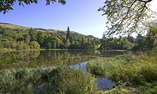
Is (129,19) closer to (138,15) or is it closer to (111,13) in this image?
(138,15)

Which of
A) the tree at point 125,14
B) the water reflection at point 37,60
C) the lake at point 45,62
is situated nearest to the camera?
the tree at point 125,14

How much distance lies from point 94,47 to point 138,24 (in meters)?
78.8

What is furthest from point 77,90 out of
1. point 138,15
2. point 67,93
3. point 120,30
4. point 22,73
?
point 22,73

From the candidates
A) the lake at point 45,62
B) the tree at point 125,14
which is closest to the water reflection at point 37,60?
the lake at point 45,62

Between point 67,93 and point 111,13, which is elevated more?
point 111,13

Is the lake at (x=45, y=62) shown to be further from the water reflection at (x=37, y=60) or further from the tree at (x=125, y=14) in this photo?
the tree at (x=125, y=14)

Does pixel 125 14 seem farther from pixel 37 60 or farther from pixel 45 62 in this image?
pixel 37 60

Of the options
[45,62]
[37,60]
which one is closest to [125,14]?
[45,62]

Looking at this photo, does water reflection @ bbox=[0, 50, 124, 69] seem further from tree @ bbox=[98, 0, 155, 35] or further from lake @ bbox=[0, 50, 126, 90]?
tree @ bbox=[98, 0, 155, 35]

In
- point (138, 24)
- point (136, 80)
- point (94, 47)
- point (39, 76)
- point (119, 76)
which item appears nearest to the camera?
point (138, 24)

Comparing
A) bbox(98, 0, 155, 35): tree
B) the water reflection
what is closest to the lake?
the water reflection

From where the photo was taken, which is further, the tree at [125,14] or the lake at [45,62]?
the lake at [45,62]

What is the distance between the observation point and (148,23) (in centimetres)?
401

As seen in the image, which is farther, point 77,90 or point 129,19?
point 129,19
